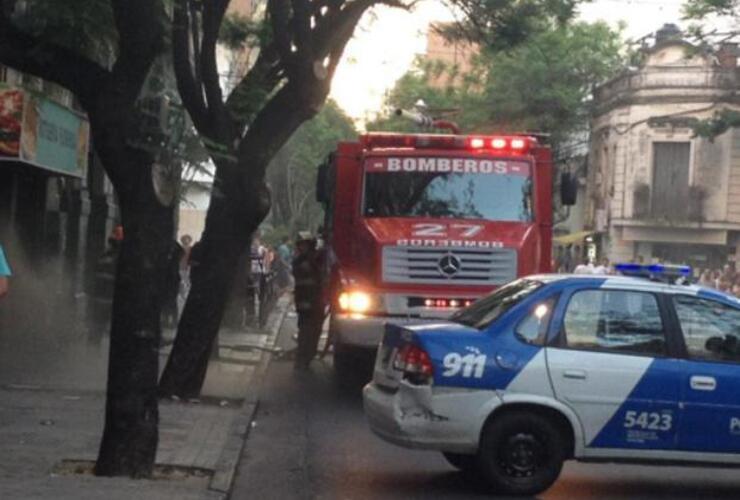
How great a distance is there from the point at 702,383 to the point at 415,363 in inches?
83.5

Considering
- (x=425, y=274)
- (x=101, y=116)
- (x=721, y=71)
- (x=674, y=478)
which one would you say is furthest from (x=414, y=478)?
(x=721, y=71)

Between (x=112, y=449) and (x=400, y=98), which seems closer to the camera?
(x=112, y=449)

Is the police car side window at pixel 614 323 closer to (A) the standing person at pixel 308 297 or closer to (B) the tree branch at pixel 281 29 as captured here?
(B) the tree branch at pixel 281 29

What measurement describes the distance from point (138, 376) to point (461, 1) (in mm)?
9409

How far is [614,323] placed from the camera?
11.0 metres

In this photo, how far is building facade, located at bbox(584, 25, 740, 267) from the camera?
51.2 meters

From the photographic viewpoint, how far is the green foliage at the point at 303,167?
5742 cm

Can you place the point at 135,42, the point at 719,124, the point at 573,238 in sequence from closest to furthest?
the point at 135,42 < the point at 719,124 < the point at 573,238

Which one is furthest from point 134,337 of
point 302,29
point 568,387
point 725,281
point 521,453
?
point 725,281

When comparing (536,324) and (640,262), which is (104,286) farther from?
(640,262)

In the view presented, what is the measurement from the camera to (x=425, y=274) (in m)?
16.7

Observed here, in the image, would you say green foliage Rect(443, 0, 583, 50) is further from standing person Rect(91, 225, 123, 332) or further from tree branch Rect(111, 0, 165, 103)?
tree branch Rect(111, 0, 165, 103)

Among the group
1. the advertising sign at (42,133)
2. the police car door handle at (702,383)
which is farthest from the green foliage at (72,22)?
the police car door handle at (702,383)

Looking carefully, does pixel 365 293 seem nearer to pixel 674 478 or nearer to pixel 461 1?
pixel 461 1
